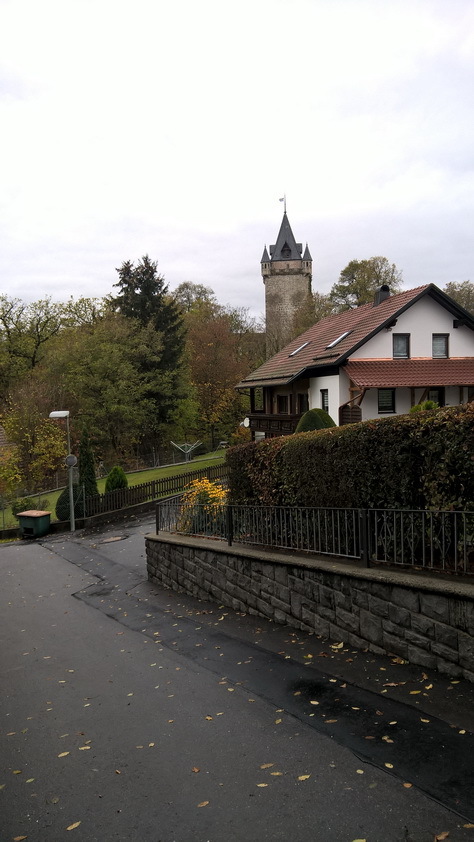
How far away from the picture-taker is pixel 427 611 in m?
6.24

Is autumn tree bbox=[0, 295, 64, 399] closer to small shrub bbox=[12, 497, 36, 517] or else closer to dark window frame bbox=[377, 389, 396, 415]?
small shrub bbox=[12, 497, 36, 517]

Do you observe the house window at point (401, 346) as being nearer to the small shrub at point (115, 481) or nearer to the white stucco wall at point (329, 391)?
the white stucco wall at point (329, 391)

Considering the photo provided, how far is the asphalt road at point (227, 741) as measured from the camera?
4070mm

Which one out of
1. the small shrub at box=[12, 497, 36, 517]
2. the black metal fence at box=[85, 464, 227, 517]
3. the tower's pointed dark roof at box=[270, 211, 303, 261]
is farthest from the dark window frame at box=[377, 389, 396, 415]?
the tower's pointed dark roof at box=[270, 211, 303, 261]

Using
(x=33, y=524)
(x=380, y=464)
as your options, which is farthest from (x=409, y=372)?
(x=380, y=464)

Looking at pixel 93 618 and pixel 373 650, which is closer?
pixel 373 650

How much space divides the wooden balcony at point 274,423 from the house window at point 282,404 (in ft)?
3.12

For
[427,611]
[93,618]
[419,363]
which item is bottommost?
[93,618]

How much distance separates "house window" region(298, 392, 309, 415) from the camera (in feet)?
104

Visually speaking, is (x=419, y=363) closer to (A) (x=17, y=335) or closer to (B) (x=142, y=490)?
(B) (x=142, y=490)

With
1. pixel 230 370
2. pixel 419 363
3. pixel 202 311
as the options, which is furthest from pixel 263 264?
pixel 419 363

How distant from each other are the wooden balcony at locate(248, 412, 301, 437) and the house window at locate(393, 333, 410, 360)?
5952 millimetres

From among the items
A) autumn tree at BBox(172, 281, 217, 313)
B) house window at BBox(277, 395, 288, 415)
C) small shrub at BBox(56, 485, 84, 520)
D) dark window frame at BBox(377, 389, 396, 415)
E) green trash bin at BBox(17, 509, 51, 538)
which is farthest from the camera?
autumn tree at BBox(172, 281, 217, 313)

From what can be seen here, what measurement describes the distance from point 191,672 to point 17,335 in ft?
152
